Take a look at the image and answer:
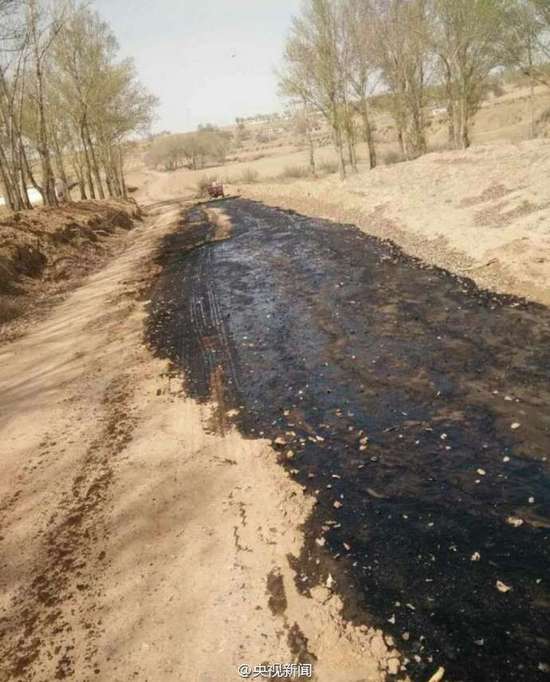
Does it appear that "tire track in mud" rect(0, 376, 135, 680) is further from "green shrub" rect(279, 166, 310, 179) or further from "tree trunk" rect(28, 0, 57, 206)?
"green shrub" rect(279, 166, 310, 179)

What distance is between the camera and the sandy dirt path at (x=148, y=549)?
3.98 meters

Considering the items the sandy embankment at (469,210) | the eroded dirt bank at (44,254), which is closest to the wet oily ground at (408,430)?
the sandy embankment at (469,210)

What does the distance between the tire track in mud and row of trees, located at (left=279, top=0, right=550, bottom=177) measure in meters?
34.6

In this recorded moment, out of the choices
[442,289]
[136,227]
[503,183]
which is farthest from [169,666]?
[136,227]

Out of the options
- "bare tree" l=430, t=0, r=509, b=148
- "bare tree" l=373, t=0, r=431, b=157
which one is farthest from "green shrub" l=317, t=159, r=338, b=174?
"bare tree" l=430, t=0, r=509, b=148

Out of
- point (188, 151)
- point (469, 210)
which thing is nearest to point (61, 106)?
point (469, 210)

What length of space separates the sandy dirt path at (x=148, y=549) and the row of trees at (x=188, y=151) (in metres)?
98.5

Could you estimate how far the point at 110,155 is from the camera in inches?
1829

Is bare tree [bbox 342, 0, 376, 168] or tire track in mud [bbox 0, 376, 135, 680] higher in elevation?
bare tree [bbox 342, 0, 376, 168]

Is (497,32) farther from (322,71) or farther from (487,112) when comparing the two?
(487,112)

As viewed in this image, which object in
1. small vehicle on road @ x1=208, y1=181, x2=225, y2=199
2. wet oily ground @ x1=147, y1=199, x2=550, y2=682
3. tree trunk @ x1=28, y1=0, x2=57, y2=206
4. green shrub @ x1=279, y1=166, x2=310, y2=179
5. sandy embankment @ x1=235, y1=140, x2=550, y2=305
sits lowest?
wet oily ground @ x1=147, y1=199, x2=550, y2=682

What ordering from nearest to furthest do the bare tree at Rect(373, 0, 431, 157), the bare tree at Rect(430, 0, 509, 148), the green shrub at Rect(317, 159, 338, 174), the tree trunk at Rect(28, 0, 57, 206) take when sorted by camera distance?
the tree trunk at Rect(28, 0, 57, 206), the bare tree at Rect(430, 0, 509, 148), the bare tree at Rect(373, 0, 431, 157), the green shrub at Rect(317, 159, 338, 174)

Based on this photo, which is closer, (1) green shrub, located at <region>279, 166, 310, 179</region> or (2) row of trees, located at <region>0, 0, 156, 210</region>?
(2) row of trees, located at <region>0, 0, 156, 210</region>

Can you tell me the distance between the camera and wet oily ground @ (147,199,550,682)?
13.7 ft
